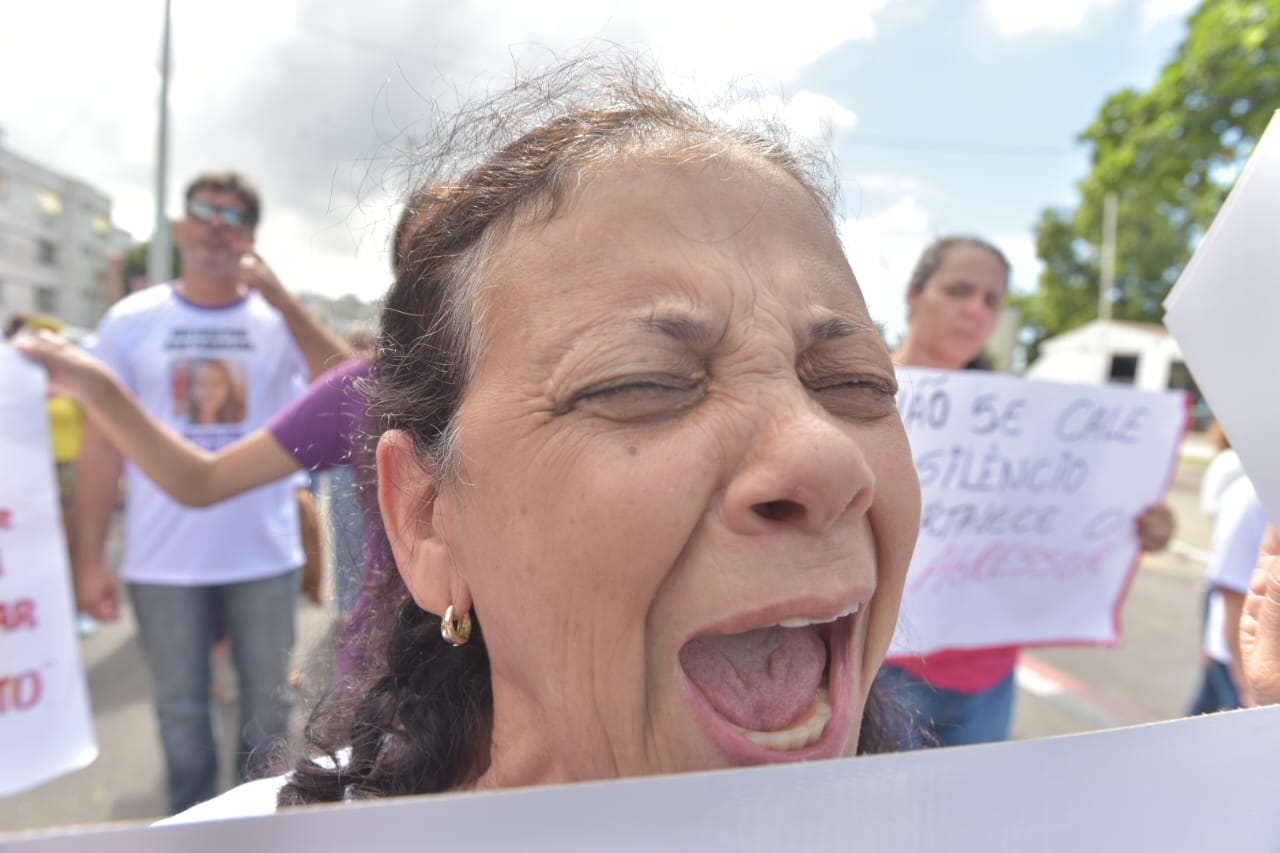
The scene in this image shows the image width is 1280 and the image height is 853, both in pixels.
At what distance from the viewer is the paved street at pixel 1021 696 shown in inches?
128

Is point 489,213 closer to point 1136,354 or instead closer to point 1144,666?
point 1144,666

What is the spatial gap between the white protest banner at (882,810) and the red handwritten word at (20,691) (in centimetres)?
227

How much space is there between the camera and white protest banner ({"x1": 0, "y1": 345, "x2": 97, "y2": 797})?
7.25ft

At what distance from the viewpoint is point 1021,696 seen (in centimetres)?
475

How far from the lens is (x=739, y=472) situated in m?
0.78

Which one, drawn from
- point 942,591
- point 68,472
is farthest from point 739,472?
point 68,472

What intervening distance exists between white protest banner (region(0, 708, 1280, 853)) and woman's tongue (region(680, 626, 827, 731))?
0.25 meters

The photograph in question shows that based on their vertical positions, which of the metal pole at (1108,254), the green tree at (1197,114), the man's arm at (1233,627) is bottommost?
the man's arm at (1233,627)

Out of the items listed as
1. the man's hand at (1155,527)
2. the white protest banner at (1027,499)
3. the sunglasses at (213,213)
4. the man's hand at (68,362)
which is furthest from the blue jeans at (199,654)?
the man's hand at (1155,527)

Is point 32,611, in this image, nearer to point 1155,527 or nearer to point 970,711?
point 970,711

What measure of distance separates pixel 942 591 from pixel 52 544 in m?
2.99

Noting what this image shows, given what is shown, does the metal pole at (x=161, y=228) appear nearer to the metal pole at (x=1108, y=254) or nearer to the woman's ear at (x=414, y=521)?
the woman's ear at (x=414, y=521)

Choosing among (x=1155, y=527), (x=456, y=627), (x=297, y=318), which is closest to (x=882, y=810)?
(x=456, y=627)

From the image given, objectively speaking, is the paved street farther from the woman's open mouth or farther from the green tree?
the green tree
